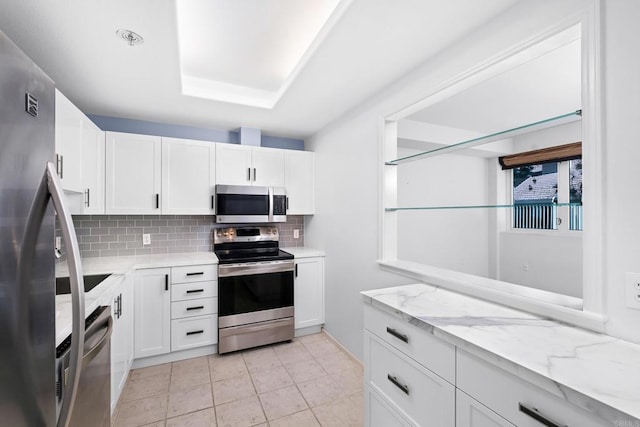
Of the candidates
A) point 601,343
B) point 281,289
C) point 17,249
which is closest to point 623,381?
point 601,343

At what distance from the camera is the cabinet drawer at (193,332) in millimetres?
2703

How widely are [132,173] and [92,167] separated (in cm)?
39

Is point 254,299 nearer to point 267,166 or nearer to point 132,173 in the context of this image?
point 267,166

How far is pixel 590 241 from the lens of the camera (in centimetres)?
114

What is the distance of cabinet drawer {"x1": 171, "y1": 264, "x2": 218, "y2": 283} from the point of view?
2703mm

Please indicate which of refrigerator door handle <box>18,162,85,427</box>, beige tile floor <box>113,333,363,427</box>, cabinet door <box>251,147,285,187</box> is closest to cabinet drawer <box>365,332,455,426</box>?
beige tile floor <box>113,333,363,427</box>

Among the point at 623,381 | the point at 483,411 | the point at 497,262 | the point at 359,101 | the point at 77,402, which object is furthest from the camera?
the point at 497,262

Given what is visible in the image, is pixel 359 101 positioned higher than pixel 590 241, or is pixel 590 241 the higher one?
pixel 359 101

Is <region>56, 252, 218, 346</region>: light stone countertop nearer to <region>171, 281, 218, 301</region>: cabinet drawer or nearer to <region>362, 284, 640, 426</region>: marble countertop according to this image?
<region>171, 281, 218, 301</region>: cabinet drawer

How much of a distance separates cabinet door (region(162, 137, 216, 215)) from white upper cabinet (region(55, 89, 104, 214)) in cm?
53

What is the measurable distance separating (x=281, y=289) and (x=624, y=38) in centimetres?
290

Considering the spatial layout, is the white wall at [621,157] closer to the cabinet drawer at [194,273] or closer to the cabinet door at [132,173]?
the cabinet drawer at [194,273]

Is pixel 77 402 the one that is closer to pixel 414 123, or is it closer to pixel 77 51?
pixel 77 51

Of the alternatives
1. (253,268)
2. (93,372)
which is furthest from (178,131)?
(93,372)
